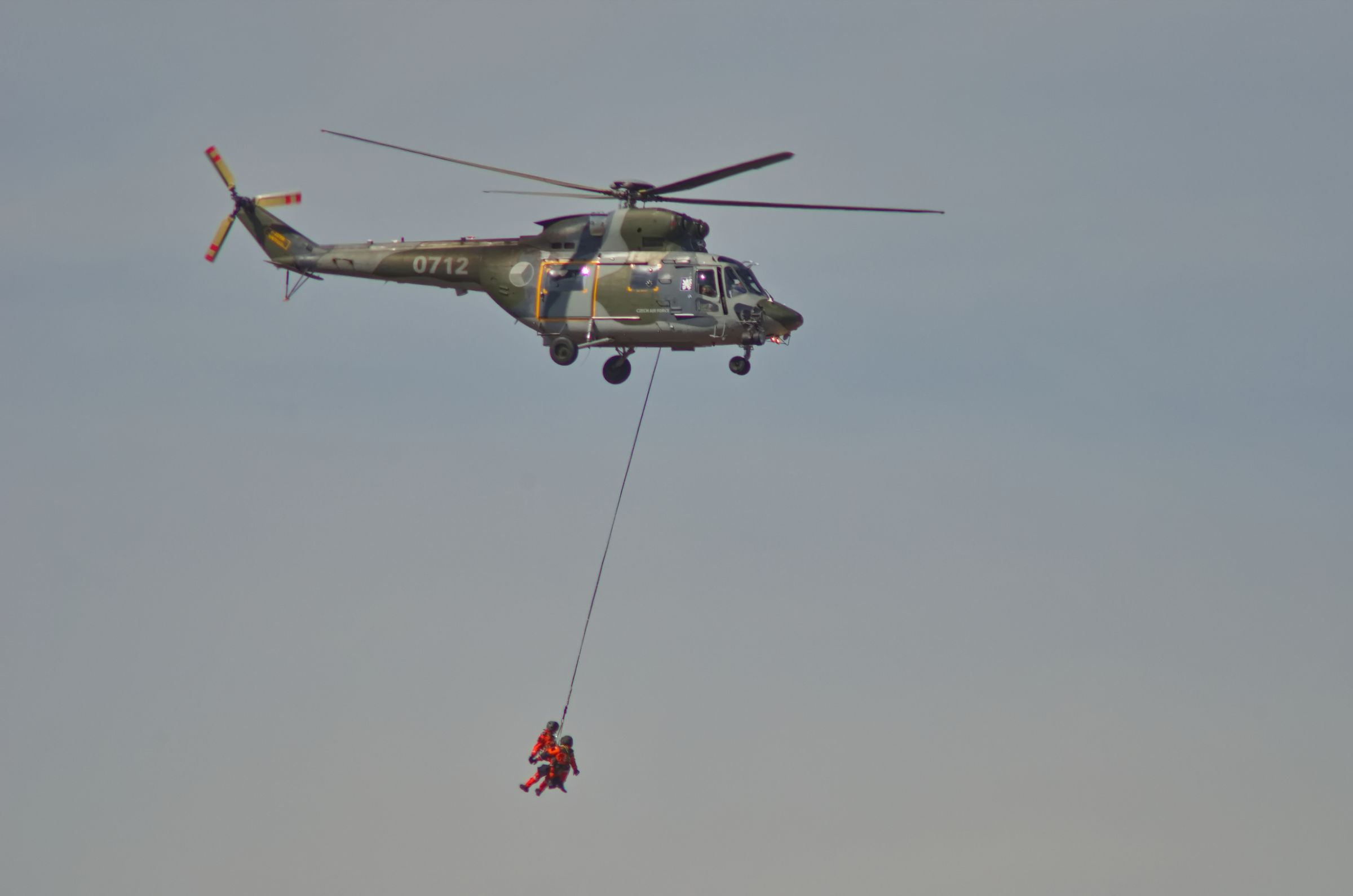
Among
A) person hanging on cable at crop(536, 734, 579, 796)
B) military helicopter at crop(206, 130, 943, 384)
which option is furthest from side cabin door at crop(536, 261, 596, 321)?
person hanging on cable at crop(536, 734, 579, 796)

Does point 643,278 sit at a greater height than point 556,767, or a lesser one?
greater

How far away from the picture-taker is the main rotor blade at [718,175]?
37.7 m

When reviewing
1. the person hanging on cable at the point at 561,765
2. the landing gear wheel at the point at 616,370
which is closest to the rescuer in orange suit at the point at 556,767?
the person hanging on cable at the point at 561,765

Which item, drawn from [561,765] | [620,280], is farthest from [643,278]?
[561,765]

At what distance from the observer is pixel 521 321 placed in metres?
42.8

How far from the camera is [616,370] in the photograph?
42.7 metres

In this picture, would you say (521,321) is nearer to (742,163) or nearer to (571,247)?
(571,247)

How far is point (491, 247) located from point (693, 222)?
487 centimetres

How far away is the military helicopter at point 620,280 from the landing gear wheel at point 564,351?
0.06 feet

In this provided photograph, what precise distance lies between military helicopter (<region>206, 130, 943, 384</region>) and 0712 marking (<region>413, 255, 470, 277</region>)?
0.03m

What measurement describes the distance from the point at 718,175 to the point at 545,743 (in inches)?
501

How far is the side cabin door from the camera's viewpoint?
1646 inches

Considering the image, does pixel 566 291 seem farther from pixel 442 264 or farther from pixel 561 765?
pixel 561 765

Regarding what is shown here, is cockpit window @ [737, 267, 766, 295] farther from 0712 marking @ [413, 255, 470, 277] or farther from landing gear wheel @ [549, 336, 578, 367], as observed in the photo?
0712 marking @ [413, 255, 470, 277]
